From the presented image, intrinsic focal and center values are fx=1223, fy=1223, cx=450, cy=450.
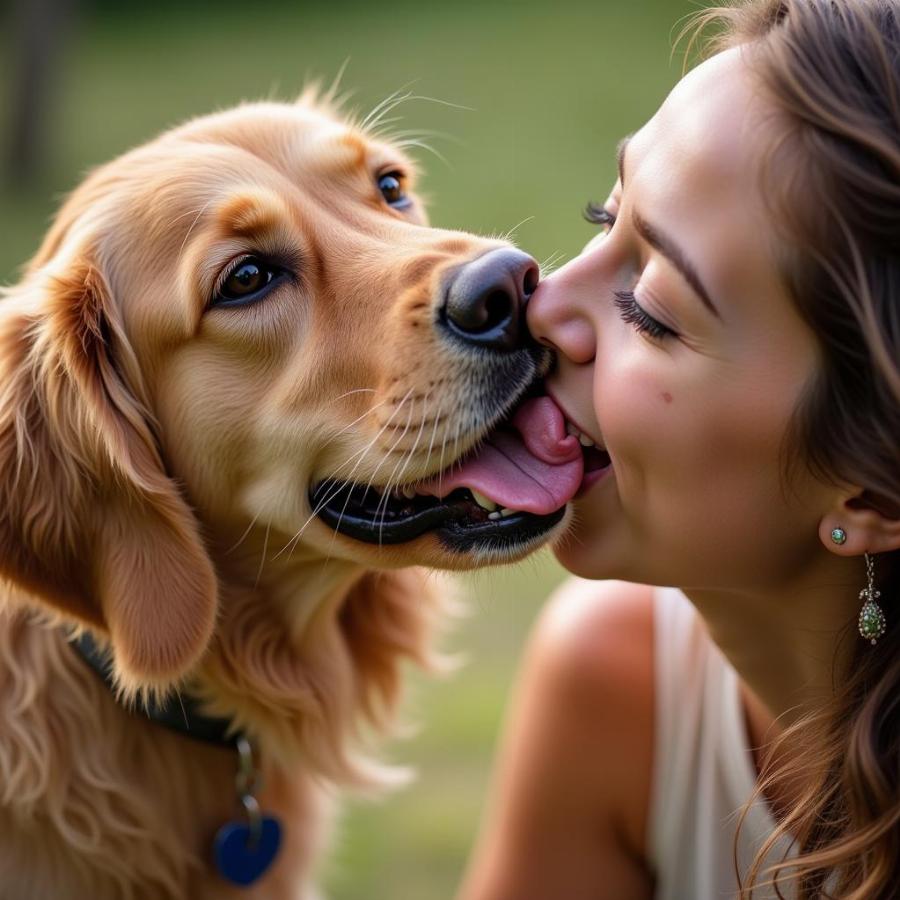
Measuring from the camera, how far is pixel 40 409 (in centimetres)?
262

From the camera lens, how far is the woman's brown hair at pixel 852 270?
77.4 inches

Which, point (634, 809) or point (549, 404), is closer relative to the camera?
point (549, 404)

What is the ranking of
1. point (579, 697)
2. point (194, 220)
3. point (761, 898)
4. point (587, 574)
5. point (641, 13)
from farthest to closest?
point (641, 13), point (579, 697), point (761, 898), point (194, 220), point (587, 574)

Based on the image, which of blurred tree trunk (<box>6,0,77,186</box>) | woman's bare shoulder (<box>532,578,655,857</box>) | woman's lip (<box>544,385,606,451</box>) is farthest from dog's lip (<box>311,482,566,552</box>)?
blurred tree trunk (<box>6,0,77,186</box>)

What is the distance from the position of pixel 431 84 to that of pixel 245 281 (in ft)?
30.7

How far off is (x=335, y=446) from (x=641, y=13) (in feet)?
36.2

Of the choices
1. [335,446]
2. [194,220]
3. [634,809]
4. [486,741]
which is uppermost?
[194,220]

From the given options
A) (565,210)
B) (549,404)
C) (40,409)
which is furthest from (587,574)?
(565,210)

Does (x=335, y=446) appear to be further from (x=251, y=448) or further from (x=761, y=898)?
(x=761, y=898)

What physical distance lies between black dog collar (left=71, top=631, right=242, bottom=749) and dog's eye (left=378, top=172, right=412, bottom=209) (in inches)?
49.8

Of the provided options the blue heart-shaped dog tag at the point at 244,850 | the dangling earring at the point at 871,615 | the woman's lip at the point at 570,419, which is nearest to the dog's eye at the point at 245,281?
the woman's lip at the point at 570,419

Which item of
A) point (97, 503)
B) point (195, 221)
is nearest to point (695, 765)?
point (97, 503)

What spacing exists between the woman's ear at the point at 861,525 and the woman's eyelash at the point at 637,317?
417 mm

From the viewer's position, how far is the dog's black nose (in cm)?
236
